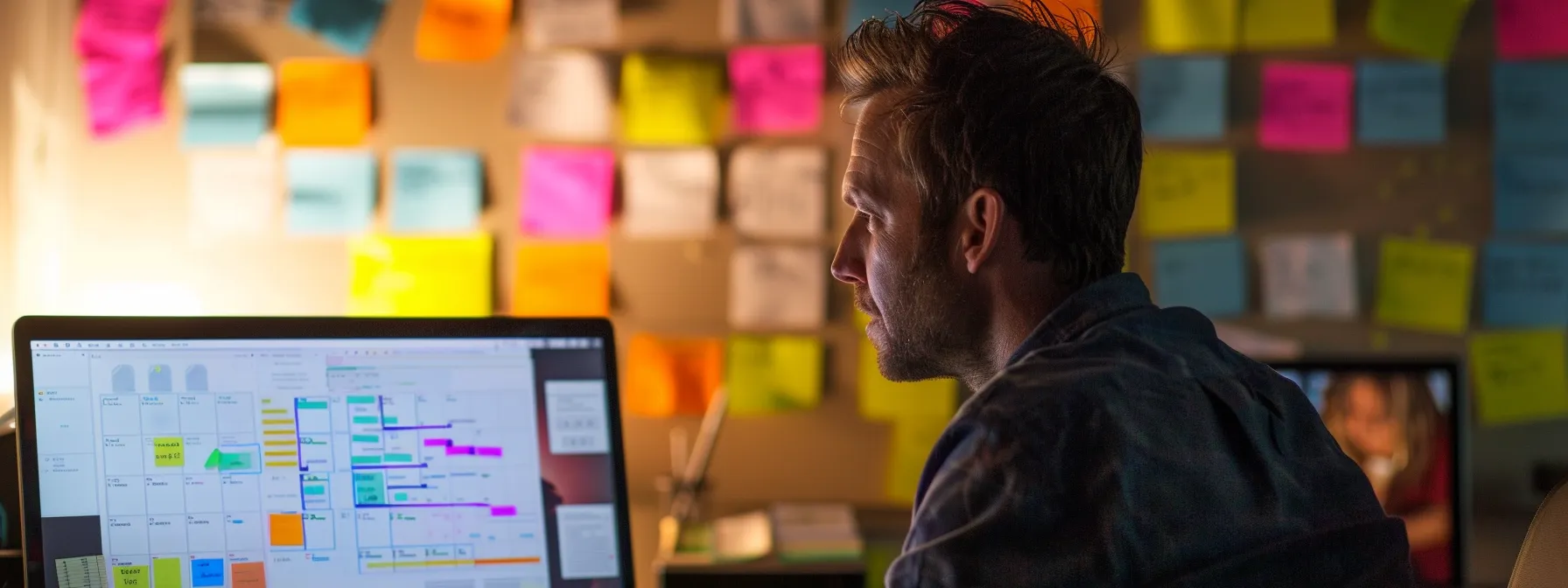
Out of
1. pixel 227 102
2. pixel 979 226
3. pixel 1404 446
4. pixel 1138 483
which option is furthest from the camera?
pixel 227 102

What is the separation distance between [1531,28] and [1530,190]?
274mm

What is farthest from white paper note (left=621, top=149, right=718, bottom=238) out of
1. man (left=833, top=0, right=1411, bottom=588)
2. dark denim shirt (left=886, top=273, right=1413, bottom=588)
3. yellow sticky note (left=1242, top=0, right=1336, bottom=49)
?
dark denim shirt (left=886, top=273, right=1413, bottom=588)

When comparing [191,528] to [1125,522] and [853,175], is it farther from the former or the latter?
[1125,522]

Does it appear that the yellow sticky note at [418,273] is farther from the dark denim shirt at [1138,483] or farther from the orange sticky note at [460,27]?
the dark denim shirt at [1138,483]

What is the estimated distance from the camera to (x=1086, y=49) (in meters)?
1.04

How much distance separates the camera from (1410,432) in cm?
195

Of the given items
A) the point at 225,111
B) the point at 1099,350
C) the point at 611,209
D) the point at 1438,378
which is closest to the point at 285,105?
the point at 225,111

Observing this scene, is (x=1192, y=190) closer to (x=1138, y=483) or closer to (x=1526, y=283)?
(x=1526, y=283)

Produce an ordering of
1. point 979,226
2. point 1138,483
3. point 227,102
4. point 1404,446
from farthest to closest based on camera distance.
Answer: point 227,102 < point 1404,446 < point 979,226 < point 1138,483

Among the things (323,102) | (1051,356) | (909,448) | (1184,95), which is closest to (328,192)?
(323,102)

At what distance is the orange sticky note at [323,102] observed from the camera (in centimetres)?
215

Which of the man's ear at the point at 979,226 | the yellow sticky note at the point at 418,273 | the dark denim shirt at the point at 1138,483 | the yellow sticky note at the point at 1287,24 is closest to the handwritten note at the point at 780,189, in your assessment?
the yellow sticky note at the point at 418,273

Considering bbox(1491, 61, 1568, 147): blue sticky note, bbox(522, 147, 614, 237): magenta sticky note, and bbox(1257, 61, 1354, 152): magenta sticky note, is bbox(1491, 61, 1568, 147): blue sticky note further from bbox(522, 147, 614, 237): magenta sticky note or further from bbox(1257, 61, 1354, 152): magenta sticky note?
bbox(522, 147, 614, 237): magenta sticky note

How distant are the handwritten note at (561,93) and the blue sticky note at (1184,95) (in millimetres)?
925
